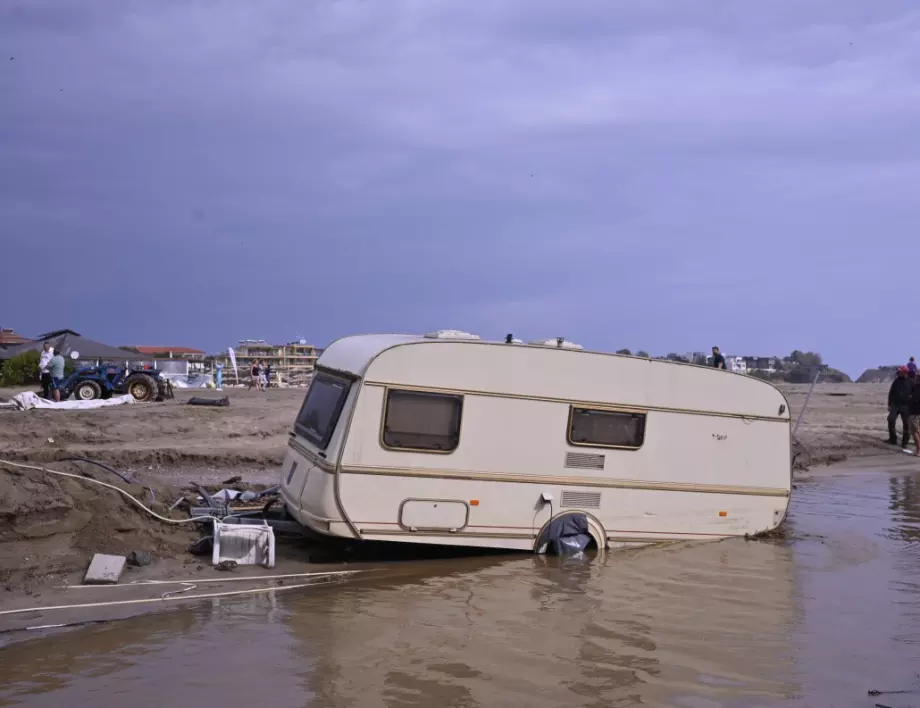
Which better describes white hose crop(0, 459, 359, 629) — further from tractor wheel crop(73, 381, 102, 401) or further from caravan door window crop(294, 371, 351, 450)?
tractor wheel crop(73, 381, 102, 401)

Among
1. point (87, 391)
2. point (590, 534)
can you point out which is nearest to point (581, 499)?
point (590, 534)

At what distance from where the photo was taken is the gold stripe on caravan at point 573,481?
902 cm

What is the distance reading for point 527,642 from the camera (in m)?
7.31

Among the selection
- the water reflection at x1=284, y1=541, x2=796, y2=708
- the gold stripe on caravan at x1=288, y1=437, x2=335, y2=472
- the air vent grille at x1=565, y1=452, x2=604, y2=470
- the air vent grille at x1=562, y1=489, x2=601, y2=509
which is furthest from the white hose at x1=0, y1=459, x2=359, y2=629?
the air vent grille at x1=565, y1=452, x2=604, y2=470

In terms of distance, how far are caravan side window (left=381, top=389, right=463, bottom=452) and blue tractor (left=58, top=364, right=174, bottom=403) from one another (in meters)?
17.4

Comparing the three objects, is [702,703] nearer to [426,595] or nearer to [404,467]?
[426,595]

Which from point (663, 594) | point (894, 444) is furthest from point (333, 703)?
point (894, 444)

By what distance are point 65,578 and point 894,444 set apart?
813 inches

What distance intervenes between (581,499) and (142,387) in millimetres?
18339

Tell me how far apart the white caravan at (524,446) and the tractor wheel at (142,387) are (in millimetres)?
15812

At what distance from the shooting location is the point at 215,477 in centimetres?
1432

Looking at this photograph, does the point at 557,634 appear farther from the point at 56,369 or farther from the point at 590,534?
the point at 56,369

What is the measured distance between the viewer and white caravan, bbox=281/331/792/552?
9.05 meters

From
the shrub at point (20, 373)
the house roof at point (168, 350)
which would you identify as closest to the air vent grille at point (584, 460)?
the shrub at point (20, 373)
